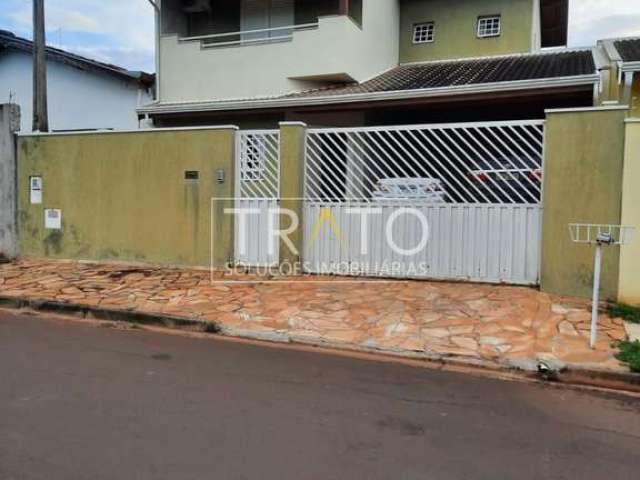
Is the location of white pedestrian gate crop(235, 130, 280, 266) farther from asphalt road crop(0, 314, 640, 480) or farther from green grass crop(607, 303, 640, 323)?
green grass crop(607, 303, 640, 323)

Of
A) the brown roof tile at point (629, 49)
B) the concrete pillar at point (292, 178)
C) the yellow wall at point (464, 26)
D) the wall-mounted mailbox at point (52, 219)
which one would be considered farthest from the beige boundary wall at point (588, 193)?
the wall-mounted mailbox at point (52, 219)

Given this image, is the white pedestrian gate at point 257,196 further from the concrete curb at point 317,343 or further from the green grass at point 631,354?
the green grass at point 631,354

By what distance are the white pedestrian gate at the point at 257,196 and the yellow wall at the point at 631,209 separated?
486 centimetres

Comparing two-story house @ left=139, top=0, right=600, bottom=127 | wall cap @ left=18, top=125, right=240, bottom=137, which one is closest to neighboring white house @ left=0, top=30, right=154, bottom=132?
two-story house @ left=139, top=0, right=600, bottom=127

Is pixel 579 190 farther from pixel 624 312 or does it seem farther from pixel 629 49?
pixel 629 49

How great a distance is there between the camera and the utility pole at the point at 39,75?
1097 cm

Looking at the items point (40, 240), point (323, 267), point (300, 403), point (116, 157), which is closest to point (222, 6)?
point (116, 157)

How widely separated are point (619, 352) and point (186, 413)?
4.08 meters

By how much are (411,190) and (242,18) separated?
8.53 meters

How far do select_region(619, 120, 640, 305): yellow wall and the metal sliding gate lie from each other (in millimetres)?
1031

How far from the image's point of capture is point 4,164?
10.3 m

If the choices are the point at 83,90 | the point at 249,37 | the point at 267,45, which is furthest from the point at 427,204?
the point at 83,90

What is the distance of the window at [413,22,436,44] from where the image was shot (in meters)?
14.9

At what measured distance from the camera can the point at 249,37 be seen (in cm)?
1403
